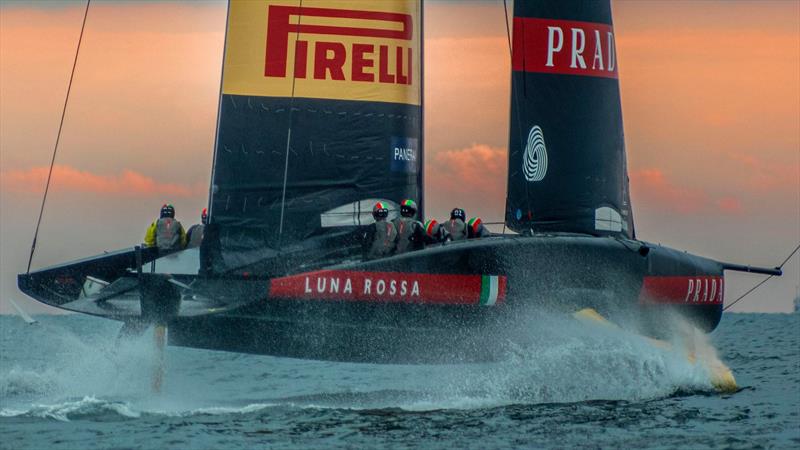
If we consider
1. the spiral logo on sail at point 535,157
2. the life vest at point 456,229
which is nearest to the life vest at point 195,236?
the life vest at point 456,229

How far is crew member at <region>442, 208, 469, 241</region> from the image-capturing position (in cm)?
1897

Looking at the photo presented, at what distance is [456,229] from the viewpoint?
19.0 metres

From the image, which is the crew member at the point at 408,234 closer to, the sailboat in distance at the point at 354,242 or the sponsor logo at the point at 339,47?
the sailboat in distance at the point at 354,242

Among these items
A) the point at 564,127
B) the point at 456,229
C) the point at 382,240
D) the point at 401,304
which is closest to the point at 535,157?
the point at 564,127

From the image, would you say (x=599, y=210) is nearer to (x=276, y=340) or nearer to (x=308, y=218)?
(x=308, y=218)

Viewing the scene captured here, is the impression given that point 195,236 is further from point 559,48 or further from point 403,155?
point 559,48

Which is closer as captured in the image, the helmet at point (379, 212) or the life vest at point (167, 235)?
the helmet at point (379, 212)

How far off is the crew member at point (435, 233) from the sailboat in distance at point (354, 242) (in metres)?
0.88

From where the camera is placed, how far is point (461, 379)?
63.9 ft

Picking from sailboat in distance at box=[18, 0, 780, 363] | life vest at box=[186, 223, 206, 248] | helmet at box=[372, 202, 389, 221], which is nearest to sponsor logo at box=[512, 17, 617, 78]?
sailboat in distance at box=[18, 0, 780, 363]

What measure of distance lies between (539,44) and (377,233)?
523 centimetres

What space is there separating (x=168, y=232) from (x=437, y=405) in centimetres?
433

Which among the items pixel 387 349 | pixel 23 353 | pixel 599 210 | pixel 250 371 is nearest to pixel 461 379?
pixel 387 349

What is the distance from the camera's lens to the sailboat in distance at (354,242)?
17.2 m
